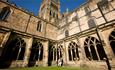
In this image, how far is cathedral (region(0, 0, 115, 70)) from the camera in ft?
32.1

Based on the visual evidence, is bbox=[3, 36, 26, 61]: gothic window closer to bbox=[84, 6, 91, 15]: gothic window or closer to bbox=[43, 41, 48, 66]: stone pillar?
bbox=[43, 41, 48, 66]: stone pillar

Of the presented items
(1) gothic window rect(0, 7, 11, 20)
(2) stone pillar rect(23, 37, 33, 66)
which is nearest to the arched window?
(2) stone pillar rect(23, 37, 33, 66)

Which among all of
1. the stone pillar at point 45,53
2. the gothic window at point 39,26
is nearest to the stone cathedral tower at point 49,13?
the gothic window at point 39,26

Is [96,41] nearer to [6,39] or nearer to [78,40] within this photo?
[78,40]

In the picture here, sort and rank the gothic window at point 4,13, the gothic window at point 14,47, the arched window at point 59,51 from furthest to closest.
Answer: the arched window at point 59,51
the gothic window at point 4,13
the gothic window at point 14,47

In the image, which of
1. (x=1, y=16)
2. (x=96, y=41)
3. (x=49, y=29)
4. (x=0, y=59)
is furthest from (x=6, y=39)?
(x=96, y=41)

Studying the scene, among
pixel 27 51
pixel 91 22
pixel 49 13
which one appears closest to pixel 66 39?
pixel 91 22

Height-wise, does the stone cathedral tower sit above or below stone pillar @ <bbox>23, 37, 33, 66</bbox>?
above

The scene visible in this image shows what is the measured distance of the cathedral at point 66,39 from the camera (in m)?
9.79

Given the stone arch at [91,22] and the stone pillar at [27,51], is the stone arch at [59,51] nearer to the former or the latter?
the stone pillar at [27,51]

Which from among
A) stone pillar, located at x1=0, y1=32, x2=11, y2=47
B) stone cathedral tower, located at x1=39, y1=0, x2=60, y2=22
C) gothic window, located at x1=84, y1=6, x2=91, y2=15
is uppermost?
stone cathedral tower, located at x1=39, y1=0, x2=60, y2=22

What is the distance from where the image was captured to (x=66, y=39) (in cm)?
1426

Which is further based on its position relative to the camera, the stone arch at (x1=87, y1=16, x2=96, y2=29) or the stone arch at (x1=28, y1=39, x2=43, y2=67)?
the stone arch at (x1=87, y1=16, x2=96, y2=29)

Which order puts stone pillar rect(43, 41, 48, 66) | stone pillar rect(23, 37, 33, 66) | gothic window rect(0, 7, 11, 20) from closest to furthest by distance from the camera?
1. stone pillar rect(23, 37, 33, 66)
2. gothic window rect(0, 7, 11, 20)
3. stone pillar rect(43, 41, 48, 66)
